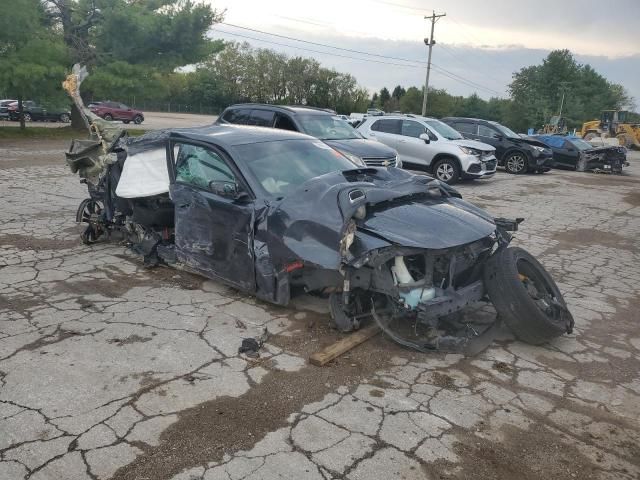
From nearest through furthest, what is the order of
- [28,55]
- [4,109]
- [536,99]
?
[28,55]
[4,109]
[536,99]

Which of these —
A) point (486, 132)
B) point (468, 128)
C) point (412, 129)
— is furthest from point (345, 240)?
point (486, 132)

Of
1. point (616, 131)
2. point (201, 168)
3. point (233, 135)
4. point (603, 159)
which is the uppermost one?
point (616, 131)

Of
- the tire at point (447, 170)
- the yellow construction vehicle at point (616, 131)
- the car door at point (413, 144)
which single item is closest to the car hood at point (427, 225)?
the tire at point (447, 170)

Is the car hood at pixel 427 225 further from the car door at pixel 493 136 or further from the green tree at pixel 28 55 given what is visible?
the green tree at pixel 28 55

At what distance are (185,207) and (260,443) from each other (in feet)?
9.45

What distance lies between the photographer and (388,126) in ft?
47.7

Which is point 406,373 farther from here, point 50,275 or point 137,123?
point 137,123

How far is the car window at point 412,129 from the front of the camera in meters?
14.3

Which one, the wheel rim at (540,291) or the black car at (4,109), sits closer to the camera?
the wheel rim at (540,291)

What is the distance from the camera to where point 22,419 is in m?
3.13

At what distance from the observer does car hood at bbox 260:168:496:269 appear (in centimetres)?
400

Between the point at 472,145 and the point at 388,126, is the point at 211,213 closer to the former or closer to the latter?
the point at 388,126

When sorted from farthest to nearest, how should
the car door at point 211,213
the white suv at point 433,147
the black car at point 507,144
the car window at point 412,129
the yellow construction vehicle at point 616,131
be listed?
1. the yellow construction vehicle at point 616,131
2. the black car at point 507,144
3. the car window at point 412,129
4. the white suv at point 433,147
5. the car door at point 211,213

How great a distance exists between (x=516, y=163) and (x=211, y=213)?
592 inches
